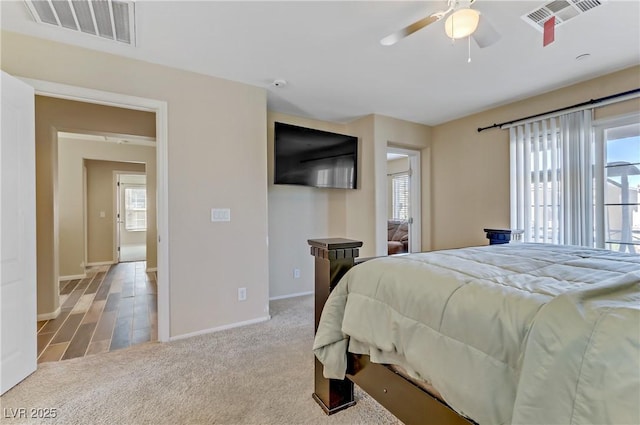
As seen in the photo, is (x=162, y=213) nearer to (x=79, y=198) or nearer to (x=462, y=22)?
(x=462, y=22)

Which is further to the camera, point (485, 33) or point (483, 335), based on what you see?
point (485, 33)

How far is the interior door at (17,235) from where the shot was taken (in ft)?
5.86

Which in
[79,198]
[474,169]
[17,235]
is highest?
[474,169]

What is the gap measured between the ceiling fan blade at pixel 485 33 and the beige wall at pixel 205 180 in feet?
6.60

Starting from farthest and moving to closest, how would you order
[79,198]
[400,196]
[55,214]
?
→ [400,196] < [79,198] < [55,214]

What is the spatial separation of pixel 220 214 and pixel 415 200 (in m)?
3.04

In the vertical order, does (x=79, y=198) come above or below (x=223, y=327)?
above

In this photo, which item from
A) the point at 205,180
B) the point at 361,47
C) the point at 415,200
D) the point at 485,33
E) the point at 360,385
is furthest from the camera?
the point at 415,200

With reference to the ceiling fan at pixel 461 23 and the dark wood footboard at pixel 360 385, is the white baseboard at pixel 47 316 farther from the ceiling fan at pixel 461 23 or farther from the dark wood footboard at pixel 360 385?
the ceiling fan at pixel 461 23

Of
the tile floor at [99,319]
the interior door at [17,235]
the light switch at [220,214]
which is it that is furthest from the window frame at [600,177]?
the interior door at [17,235]

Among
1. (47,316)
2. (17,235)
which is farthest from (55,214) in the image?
(17,235)

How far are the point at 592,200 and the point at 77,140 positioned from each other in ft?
24.5

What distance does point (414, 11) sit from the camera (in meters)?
1.80

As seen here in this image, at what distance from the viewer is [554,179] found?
2938 mm
